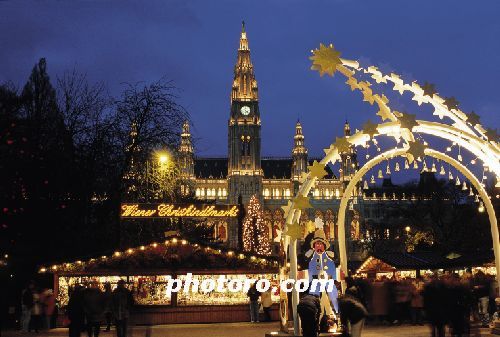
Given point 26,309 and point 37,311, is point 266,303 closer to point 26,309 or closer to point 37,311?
→ point 37,311

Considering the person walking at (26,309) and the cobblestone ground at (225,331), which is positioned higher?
the person walking at (26,309)

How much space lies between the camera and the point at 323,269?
17.1 metres

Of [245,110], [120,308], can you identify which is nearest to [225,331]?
[120,308]

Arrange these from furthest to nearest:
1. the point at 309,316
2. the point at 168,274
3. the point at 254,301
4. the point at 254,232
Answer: the point at 254,232, the point at 168,274, the point at 254,301, the point at 309,316

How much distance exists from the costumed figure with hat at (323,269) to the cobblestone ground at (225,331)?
1184mm

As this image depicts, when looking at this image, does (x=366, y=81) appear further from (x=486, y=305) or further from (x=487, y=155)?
(x=486, y=305)

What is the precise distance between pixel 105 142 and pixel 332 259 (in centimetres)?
1153

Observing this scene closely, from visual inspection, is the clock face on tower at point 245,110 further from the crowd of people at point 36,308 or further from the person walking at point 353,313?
the person walking at point 353,313

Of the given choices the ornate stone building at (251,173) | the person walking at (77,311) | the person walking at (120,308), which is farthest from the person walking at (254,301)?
the ornate stone building at (251,173)

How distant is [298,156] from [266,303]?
104 meters

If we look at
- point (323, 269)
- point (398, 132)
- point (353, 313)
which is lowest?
point (353, 313)

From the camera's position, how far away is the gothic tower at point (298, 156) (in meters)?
126

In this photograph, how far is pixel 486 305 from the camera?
2052 cm

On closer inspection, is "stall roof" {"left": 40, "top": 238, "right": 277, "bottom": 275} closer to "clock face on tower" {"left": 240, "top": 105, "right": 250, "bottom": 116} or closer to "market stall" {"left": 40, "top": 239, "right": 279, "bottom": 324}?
"market stall" {"left": 40, "top": 239, "right": 279, "bottom": 324}
